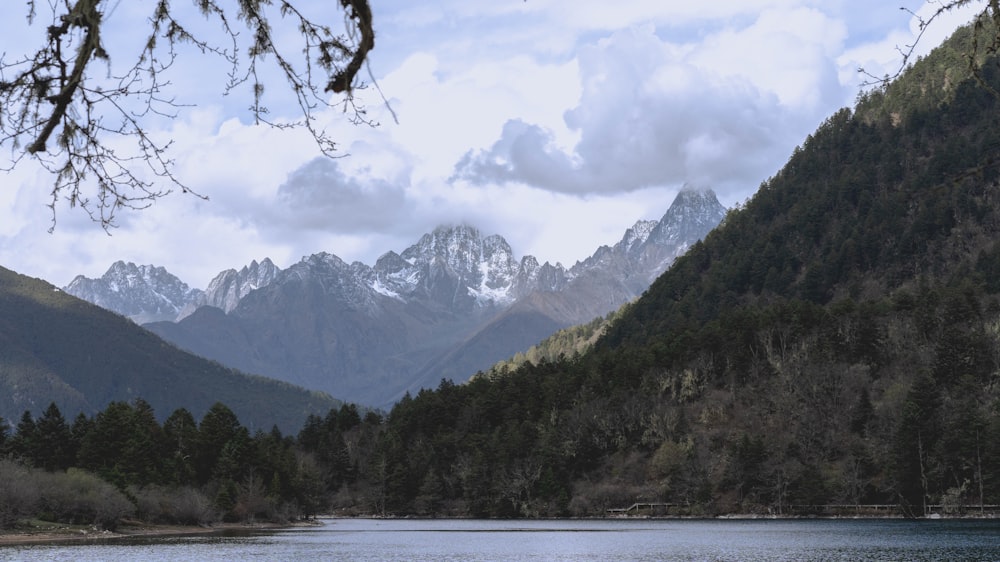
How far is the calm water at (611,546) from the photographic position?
3600 inches

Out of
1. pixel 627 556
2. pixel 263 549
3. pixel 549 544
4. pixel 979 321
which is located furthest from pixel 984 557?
pixel 979 321

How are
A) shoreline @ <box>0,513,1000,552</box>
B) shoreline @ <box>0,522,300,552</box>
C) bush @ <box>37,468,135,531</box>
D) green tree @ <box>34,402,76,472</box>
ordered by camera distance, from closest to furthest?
shoreline @ <box>0,522,300,552</box>, shoreline @ <box>0,513,1000,552</box>, bush @ <box>37,468,135,531</box>, green tree @ <box>34,402,76,472</box>

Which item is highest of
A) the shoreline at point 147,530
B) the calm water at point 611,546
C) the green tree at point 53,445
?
the green tree at point 53,445

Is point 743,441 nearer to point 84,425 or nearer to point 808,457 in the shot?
point 808,457

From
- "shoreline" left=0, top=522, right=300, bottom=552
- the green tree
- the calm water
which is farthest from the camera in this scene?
the green tree

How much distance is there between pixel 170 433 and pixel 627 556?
331 feet

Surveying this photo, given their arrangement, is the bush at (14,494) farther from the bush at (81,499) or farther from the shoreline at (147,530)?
the bush at (81,499)

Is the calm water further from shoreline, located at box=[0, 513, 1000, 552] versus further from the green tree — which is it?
the green tree

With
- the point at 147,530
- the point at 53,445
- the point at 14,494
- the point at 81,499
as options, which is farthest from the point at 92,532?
the point at 53,445

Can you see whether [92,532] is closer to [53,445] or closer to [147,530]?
[147,530]

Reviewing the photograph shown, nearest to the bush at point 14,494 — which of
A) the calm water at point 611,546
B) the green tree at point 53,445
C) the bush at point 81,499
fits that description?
the bush at point 81,499

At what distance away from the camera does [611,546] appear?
114 m

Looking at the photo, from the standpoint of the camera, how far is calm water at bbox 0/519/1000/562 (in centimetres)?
9144

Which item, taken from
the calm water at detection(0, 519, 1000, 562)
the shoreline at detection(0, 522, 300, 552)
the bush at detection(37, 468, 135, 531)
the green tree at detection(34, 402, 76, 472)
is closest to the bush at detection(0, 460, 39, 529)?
the shoreline at detection(0, 522, 300, 552)
